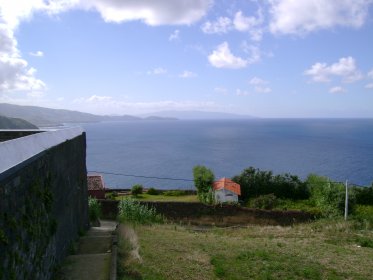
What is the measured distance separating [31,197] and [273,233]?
15.5 meters

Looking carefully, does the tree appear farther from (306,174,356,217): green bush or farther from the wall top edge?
the wall top edge

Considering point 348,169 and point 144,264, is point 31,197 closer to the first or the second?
point 144,264

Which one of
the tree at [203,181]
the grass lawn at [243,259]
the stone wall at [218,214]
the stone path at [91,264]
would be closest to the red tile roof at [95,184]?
the stone wall at [218,214]

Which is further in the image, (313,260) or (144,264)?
(313,260)

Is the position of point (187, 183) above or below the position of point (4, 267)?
below

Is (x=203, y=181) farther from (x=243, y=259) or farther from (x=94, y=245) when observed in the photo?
(x=94, y=245)

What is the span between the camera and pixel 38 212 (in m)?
8.20

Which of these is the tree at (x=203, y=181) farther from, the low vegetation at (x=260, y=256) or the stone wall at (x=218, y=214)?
the low vegetation at (x=260, y=256)

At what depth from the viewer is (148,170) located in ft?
273

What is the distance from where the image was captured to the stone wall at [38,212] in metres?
6.19

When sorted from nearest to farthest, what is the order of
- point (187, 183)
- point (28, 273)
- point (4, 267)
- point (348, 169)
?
1. point (4, 267)
2. point (28, 273)
3. point (187, 183)
4. point (348, 169)

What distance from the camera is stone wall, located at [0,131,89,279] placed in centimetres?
619

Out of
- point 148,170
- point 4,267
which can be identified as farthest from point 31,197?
point 148,170

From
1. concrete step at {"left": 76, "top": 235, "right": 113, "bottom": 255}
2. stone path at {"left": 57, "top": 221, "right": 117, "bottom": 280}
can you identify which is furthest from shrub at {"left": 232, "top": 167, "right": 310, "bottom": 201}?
stone path at {"left": 57, "top": 221, "right": 117, "bottom": 280}
